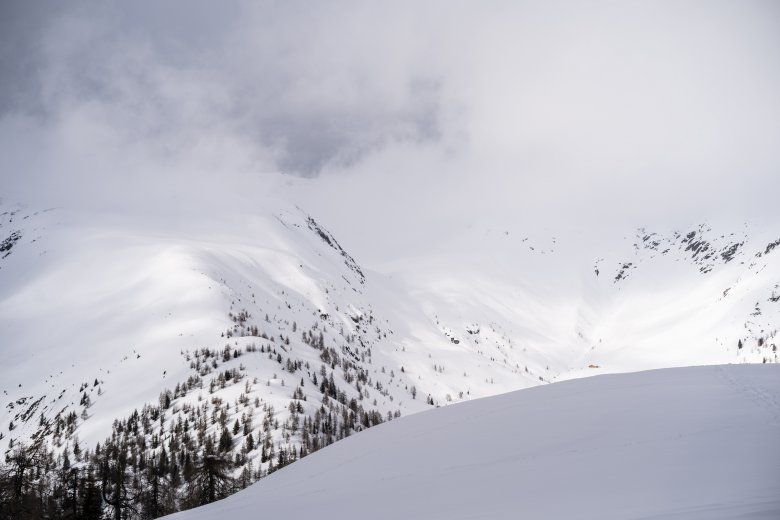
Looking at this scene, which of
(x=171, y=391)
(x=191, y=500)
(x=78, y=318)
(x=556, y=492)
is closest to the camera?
(x=556, y=492)

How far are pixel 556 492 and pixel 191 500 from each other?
42699 mm

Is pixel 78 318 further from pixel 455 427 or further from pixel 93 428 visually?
pixel 455 427

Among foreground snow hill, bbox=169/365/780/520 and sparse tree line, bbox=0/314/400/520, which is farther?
sparse tree line, bbox=0/314/400/520

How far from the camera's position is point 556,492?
31.5ft

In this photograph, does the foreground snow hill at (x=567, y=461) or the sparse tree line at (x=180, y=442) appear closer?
the foreground snow hill at (x=567, y=461)

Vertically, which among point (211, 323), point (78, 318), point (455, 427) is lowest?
point (455, 427)

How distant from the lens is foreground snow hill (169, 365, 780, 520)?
27.6 ft

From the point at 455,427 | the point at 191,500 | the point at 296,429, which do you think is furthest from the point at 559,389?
the point at 296,429

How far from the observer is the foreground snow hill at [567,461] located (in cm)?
841

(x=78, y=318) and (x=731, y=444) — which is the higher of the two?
(x=78, y=318)

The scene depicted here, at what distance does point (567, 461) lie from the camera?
11.2 meters

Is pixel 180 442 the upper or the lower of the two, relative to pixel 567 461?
upper

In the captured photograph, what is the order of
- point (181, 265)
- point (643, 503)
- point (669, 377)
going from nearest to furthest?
point (643, 503)
point (669, 377)
point (181, 265)

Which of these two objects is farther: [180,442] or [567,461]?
[180,442]
